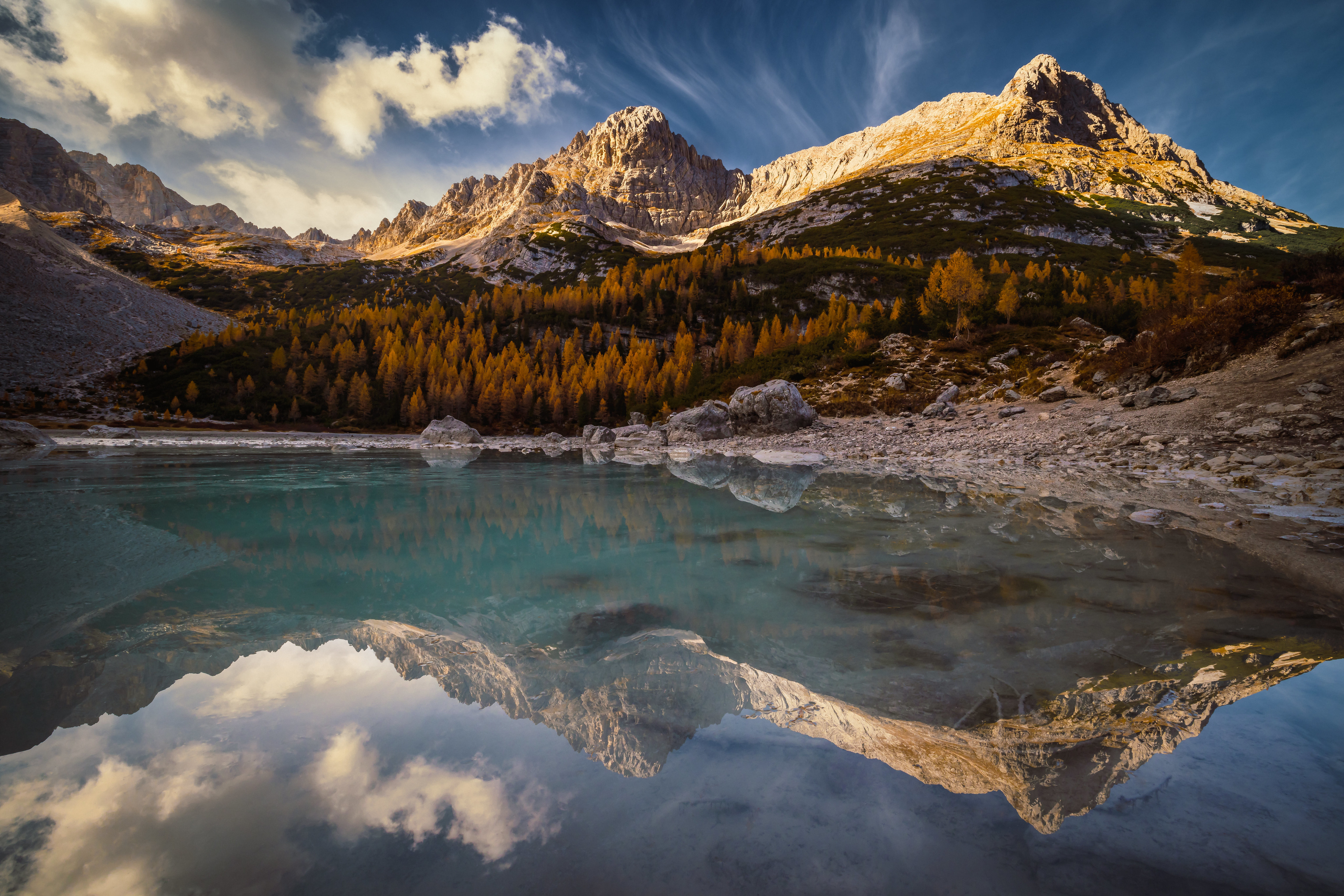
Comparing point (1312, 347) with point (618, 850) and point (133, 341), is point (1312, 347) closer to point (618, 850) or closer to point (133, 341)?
point (618, 850)

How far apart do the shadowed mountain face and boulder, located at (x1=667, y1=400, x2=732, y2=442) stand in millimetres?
28459

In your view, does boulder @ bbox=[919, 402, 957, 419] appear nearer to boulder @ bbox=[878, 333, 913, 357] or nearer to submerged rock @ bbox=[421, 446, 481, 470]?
boulder @ bbox=[878, 333, 913, 357]

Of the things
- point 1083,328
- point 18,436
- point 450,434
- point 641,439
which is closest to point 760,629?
point 641,439

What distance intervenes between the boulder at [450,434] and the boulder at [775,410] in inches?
1288

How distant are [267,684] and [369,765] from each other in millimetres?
1680

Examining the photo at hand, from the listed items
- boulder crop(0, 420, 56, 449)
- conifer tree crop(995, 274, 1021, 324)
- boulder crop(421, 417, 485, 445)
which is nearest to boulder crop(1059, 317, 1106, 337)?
conifer tree crop(995, 274, 1021, 324)

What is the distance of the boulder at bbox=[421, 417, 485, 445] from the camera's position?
56.8 m

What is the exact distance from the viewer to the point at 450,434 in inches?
2288

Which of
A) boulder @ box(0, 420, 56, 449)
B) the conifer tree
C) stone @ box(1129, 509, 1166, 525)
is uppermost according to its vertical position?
the conifer tree

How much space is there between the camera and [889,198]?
177875 mm

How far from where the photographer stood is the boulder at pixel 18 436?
30219mm

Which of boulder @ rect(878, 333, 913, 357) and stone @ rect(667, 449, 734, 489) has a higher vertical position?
boulder @ rect(878, 333, 913, 357)

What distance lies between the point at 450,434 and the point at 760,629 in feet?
195

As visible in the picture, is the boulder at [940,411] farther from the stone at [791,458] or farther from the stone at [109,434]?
the stone at [109,434]
